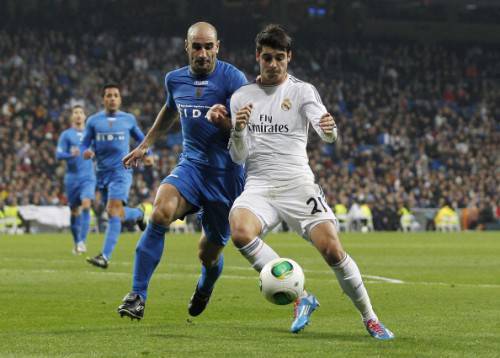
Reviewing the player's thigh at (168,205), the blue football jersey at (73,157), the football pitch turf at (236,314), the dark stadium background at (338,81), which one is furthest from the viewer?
the dark stadium background at (338,81)

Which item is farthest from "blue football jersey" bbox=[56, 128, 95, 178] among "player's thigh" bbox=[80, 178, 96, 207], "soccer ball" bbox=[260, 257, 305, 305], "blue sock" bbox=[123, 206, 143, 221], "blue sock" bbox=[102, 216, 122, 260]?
"soccer ball" bbox=[260, 257, 305, 305]

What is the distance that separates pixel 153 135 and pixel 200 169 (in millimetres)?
747

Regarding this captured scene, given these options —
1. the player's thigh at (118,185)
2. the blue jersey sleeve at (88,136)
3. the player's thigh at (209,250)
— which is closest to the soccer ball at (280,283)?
the player's thigh at (209,250)

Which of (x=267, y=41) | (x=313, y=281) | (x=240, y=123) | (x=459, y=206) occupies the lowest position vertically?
(x=459, y=206)

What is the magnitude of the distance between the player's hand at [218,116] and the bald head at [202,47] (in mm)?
842

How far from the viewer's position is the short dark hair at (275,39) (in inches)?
311

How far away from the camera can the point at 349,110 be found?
4850 cm

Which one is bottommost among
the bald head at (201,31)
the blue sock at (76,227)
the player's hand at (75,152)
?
the blue sock at (76,227)

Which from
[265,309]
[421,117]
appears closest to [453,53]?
[421,117]

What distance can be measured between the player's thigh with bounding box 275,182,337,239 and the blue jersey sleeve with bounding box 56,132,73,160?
40.7ft

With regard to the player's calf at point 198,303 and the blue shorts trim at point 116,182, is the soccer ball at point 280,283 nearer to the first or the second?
the player's calf at point 198,303

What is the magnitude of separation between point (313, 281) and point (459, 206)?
29.7m

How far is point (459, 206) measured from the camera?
42.6 metres

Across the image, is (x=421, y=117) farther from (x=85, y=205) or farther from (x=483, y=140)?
(x=85, y=205)
